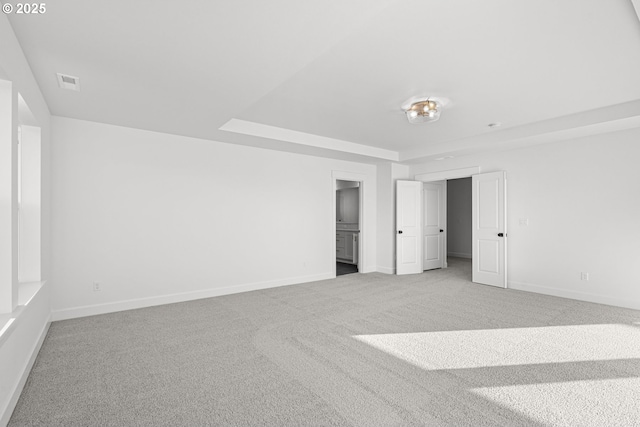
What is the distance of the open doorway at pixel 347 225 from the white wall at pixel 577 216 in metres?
3.55

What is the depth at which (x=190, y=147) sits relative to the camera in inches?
190

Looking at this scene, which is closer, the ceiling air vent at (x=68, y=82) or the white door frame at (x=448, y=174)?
the ceiling air vent at (x=68, y=82)

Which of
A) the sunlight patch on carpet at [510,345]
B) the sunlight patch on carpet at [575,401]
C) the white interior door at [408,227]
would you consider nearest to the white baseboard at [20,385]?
the sunlight patch on carpet at [510,345]

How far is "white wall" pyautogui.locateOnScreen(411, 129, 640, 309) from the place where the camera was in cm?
437

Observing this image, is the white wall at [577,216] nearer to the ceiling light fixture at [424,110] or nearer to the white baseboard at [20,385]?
the ceiling light fixture at [424,110]

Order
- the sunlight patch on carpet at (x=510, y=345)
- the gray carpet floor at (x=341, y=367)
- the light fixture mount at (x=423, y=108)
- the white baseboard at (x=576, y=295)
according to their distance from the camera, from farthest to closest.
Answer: the white baseboard at (x=576, y=295) < the light fixture mount at (x=423, y=108) < the sunlight patch on carpet at (x=510, y=345) < the gray carpet floor at (x=341, y=367)

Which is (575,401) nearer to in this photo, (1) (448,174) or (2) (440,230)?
(1) (448,174)

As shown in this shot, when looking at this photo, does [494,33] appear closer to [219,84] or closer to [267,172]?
[219,84]

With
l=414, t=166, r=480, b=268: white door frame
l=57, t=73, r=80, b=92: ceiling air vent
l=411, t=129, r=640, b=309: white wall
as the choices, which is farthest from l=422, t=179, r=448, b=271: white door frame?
l=57, t=73, r=80, b=92: ceiling air vent

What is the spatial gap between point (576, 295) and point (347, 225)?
5.02 m

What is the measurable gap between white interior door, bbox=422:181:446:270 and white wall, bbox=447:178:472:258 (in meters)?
2.38

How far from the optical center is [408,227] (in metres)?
6.93

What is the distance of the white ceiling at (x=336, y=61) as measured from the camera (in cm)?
205

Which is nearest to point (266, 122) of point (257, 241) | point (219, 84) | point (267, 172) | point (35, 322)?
point (267, 172)
